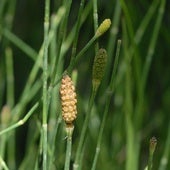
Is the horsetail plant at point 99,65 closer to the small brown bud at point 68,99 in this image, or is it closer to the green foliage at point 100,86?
the small brown bud at point 68,99

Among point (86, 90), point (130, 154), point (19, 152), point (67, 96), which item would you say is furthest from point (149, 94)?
point (67, 96)

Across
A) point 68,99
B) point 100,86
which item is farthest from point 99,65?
point 100,86

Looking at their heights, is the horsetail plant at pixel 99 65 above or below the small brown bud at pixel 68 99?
above

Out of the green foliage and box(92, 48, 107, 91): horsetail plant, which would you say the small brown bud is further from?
the green foliage

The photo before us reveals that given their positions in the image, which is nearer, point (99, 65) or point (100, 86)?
point (99, 65)

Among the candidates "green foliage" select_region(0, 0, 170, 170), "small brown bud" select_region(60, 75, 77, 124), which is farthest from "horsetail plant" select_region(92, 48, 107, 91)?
"green foliage" select_region(0, 0, 170, 170)

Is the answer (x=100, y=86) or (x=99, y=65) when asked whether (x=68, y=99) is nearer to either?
(x=99, y=65)

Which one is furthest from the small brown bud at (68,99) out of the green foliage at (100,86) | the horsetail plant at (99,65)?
the green foliage at (100,86)

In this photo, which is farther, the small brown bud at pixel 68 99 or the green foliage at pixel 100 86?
the green foliage at pixel 100 86

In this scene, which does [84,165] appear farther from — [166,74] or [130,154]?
[166,74]
